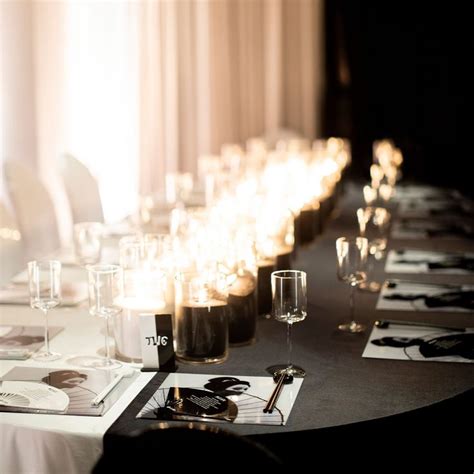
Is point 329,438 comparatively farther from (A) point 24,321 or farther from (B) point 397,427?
(A) point 24,321

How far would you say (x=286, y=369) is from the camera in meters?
1.96

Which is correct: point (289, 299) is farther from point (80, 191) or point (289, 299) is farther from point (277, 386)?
point (80, 191)

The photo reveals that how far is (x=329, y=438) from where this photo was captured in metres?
1.61

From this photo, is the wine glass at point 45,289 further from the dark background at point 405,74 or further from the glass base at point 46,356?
the dark background at point 405,74

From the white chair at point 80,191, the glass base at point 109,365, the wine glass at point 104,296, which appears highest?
the white chair at point 80,191

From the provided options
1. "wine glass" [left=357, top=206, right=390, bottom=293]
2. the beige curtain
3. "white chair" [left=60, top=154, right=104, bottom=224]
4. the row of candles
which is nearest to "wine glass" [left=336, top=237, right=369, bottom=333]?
the row of candles

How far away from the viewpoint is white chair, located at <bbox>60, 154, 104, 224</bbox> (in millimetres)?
4809

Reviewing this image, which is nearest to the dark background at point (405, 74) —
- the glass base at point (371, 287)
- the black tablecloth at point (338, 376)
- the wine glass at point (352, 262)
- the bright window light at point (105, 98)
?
the bright window light at point (105, 98)

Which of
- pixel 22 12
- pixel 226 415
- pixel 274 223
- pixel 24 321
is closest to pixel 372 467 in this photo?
pixel 226 415

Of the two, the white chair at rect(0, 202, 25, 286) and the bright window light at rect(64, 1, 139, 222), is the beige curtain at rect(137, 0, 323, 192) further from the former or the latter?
the white chair at rect(0, 202, 25, 286)

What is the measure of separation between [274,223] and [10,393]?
1287 mm

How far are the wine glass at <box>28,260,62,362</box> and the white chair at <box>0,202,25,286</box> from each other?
1.75 meters

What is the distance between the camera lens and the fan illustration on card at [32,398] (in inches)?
67.6

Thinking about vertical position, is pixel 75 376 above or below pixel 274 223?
below
